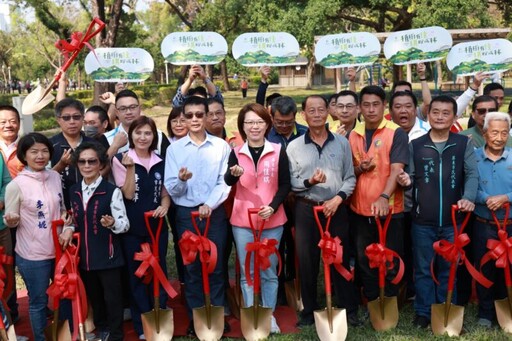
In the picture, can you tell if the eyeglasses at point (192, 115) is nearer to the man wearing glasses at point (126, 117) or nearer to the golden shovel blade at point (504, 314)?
the man wearing glasses at point (126, 117)

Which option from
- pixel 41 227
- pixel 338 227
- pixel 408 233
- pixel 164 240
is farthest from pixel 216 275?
pixel 408 233

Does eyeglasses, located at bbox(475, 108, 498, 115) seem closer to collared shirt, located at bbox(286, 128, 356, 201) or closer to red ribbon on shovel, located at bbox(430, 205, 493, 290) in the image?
red ribbon on shovel, located at bbox(430, 205, 493, 290)

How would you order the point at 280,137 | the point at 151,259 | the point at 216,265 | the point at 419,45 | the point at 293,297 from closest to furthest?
the point at 151,259, the point at 216,265, the point at 280,137, the point at 293,297, the point at 419,45

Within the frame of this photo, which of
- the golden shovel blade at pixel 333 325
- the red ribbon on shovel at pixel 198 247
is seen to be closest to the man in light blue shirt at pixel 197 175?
the red ribbon on shovel at pixel 198 247

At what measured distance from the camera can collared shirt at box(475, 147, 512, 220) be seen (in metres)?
3.82

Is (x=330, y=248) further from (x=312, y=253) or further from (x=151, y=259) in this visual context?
(x=151, y=259)

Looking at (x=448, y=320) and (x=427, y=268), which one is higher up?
(x=427, y=268)

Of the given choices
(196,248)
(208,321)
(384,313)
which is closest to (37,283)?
(196,248)

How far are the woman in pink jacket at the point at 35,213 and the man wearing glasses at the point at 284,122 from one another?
170cm

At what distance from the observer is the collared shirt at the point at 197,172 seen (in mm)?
3843

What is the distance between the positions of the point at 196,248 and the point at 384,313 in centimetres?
147

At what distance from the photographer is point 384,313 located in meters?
4.00

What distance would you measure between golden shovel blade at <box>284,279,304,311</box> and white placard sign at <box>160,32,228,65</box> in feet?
8.03

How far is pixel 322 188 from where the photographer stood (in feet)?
12.7
